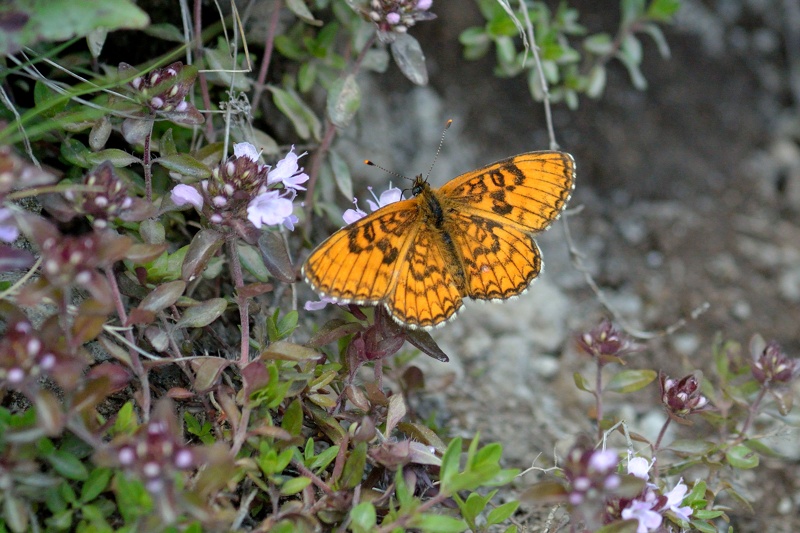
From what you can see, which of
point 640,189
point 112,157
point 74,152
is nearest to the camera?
point 112,157

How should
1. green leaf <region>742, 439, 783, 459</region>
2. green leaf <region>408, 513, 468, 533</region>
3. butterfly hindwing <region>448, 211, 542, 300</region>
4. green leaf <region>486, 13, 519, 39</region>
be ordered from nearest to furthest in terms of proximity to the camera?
1. green leaf <region>408, 513, 468, 533</region>
2. butterfly hindwing <region>448, 211, 542, 300</region>
3. green leaf <region>742, 439, 783, 459</region>
4. green leaf <region>486, 13, 519, 39</region>

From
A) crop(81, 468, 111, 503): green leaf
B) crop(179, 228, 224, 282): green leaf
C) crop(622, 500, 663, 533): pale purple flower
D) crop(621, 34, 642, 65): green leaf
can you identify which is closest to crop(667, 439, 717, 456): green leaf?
crop(622, 500, 663, 533): pale purple flower

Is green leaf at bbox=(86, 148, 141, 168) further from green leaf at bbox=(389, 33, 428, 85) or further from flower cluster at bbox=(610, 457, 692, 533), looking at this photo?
flower cluster at bbox=(610, 457, 692, 533)

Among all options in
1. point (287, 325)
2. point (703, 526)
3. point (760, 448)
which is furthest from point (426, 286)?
point (760, 448)

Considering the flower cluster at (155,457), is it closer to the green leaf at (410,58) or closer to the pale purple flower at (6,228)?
the pale purple flower at (6,228)

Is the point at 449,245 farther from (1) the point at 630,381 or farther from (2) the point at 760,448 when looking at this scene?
(2) the point at 760,448
